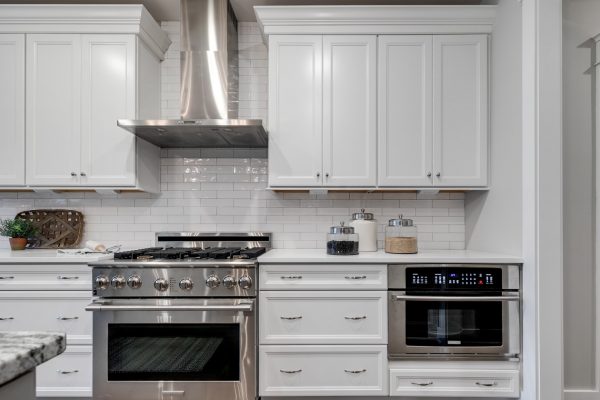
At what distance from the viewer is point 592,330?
223 cm

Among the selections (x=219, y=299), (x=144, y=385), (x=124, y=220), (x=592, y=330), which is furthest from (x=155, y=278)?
(x=592, y=330)

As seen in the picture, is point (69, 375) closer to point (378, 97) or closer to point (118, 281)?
point (118, 281)

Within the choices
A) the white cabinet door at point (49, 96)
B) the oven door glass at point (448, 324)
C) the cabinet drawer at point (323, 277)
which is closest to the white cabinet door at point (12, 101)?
the white cabinet door at point (49, 96)

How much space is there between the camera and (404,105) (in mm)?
2650

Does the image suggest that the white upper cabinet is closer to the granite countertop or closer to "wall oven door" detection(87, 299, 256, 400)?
"wall oven door" detection(87, 299, 256, 400)

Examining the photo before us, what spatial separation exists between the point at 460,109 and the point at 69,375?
2.99 m

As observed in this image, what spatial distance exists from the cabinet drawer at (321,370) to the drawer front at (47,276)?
3.89 feet

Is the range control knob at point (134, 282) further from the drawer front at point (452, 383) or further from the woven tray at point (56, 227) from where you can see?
the drawer front at point (452, 383)

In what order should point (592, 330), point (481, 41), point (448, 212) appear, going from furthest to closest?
point (448, 212), point (481, 41), point (592, 330)

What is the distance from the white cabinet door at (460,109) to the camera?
263 centimetres

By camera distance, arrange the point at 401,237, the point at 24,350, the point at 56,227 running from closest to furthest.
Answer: the point at 24,350, the point at 401,237, the point at 56,227

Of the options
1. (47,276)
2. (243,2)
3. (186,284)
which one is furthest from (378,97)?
(47,276)

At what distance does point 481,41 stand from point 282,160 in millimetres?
1563

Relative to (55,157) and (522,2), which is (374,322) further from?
(55,157)
